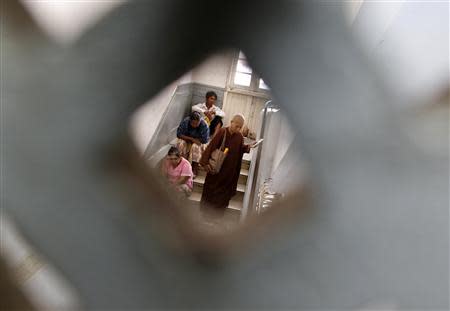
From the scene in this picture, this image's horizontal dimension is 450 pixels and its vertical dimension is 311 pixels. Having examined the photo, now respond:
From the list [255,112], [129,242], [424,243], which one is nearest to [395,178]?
[424,243]

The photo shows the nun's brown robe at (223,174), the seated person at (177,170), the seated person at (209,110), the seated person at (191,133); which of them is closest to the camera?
the seated person at (177,170)

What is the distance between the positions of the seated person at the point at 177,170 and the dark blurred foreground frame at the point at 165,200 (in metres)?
1.69

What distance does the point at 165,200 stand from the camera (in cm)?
25

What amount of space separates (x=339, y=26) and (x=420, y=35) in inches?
2.2

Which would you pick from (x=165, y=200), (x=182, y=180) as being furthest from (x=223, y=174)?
(x=165, y=200)

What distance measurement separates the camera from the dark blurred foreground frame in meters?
0.21

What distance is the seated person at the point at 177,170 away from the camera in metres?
1.95

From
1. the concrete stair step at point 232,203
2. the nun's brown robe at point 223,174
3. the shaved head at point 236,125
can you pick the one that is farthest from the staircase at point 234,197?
the shaved head at point 236,125

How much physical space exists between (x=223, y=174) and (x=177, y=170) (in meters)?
0.33

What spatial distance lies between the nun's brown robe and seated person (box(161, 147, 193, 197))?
0.12 m

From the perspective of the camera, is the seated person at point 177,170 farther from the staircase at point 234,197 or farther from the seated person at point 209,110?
the seated person at point 209,110

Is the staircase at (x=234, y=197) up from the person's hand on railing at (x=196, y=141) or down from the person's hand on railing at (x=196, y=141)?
down

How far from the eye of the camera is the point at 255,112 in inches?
164

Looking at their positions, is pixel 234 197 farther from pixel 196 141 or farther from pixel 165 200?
pixel 165 200
